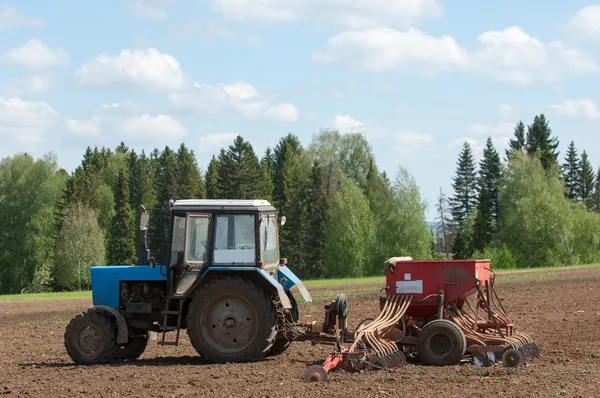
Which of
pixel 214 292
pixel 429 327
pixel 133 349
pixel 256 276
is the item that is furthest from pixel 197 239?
pixel 429 327

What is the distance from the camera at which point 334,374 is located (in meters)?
Answer: 12.7

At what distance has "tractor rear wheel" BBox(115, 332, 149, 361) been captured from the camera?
1538 centimetres

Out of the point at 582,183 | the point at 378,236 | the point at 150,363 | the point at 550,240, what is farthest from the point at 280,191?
the point at 150,363

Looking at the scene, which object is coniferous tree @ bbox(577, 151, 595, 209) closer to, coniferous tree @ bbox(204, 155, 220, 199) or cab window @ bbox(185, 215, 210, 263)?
coniferous tree @ bbox(204, 155, 220, 199)

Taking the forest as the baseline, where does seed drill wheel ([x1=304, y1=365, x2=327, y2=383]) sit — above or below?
below

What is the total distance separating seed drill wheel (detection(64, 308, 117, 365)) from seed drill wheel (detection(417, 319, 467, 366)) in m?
5.09

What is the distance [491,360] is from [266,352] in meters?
3.58

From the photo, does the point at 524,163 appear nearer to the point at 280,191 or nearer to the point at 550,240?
the point at 550,240

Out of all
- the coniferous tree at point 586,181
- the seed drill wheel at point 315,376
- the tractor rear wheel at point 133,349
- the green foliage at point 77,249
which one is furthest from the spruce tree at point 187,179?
the seed drill wheel at point 315,376

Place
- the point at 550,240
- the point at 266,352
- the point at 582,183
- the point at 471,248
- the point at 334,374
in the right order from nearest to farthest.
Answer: the point at 334,374
the point at 266,352
the point at 550,240
the point at 471,248
the point at 582,183

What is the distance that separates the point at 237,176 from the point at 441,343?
62.6m

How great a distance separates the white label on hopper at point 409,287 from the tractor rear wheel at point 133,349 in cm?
446

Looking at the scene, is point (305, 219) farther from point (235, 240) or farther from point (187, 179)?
point (235, 240)

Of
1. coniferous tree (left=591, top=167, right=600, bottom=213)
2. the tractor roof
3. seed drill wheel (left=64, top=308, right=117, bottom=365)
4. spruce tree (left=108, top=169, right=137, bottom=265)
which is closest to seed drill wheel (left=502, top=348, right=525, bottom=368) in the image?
the tractor roof
